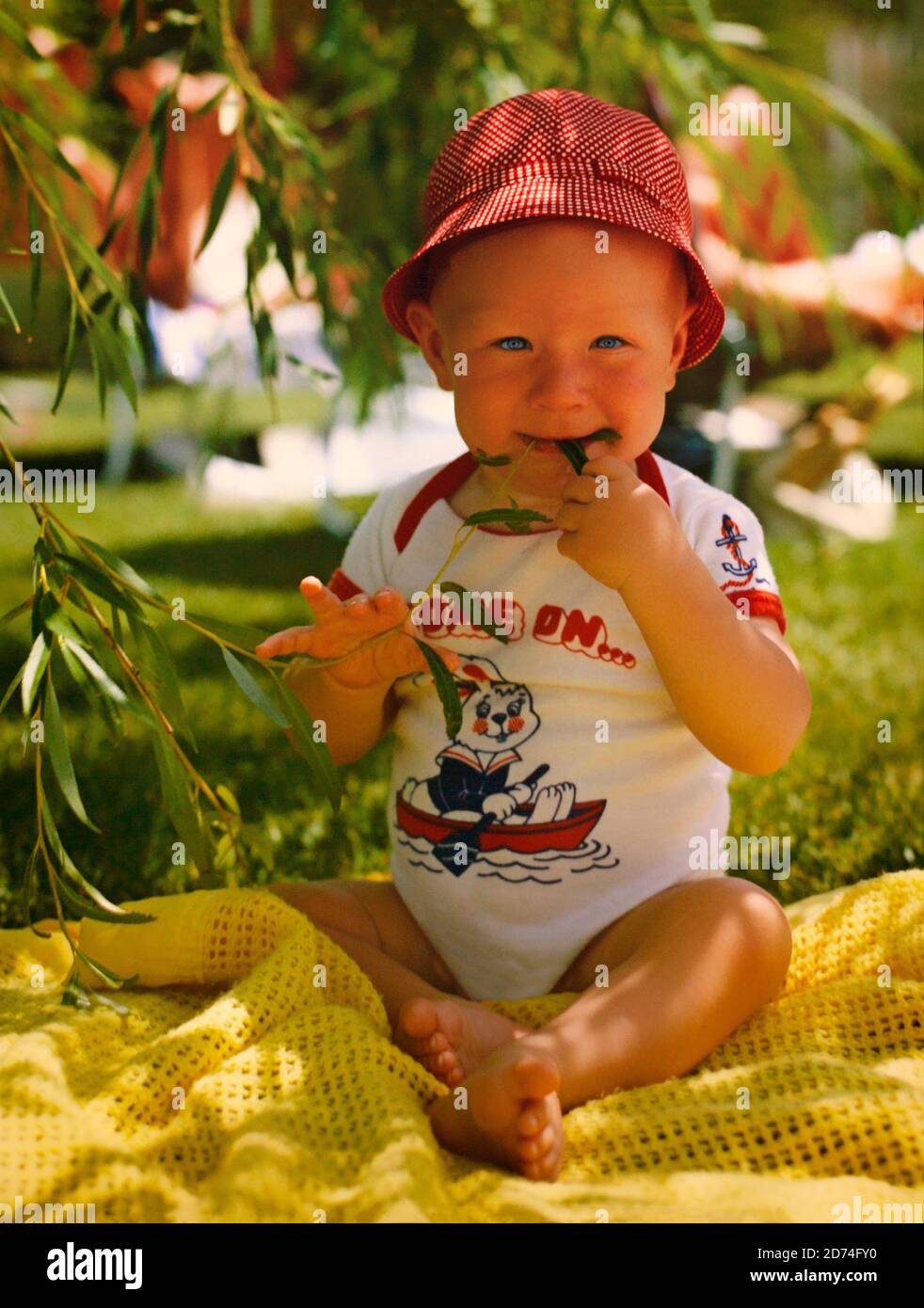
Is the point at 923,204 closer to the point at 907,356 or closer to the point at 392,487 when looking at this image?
the point at 392,487

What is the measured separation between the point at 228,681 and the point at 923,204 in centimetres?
178

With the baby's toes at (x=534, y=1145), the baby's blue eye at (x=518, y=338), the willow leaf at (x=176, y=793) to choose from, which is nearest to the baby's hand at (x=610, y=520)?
the baby's blue eye at (x=518, y=338)

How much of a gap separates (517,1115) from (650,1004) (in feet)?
0.80

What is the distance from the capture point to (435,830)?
195cm

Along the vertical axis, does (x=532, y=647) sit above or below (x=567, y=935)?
above

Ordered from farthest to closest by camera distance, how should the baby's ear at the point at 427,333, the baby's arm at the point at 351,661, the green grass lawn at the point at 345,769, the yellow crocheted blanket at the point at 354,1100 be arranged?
the green grass lawn at the point at 345,769, the baby's ear at the point at 427,333, the baby's arm at the point at 351,661, the yellow crocheted blanket at the point at 354,1100

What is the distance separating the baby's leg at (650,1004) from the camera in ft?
5.05

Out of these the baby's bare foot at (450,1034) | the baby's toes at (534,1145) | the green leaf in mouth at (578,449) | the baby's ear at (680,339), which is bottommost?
the baby's toes at (534,1145)

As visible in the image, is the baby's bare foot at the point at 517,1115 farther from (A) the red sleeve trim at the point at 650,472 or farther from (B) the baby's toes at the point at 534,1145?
(A) the red sleeve trim at the point at 650,472

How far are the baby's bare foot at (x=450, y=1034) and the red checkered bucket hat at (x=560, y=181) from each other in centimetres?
89

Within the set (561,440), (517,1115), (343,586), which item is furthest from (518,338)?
(517,1115)

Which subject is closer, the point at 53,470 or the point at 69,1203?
the point at 69,1203
